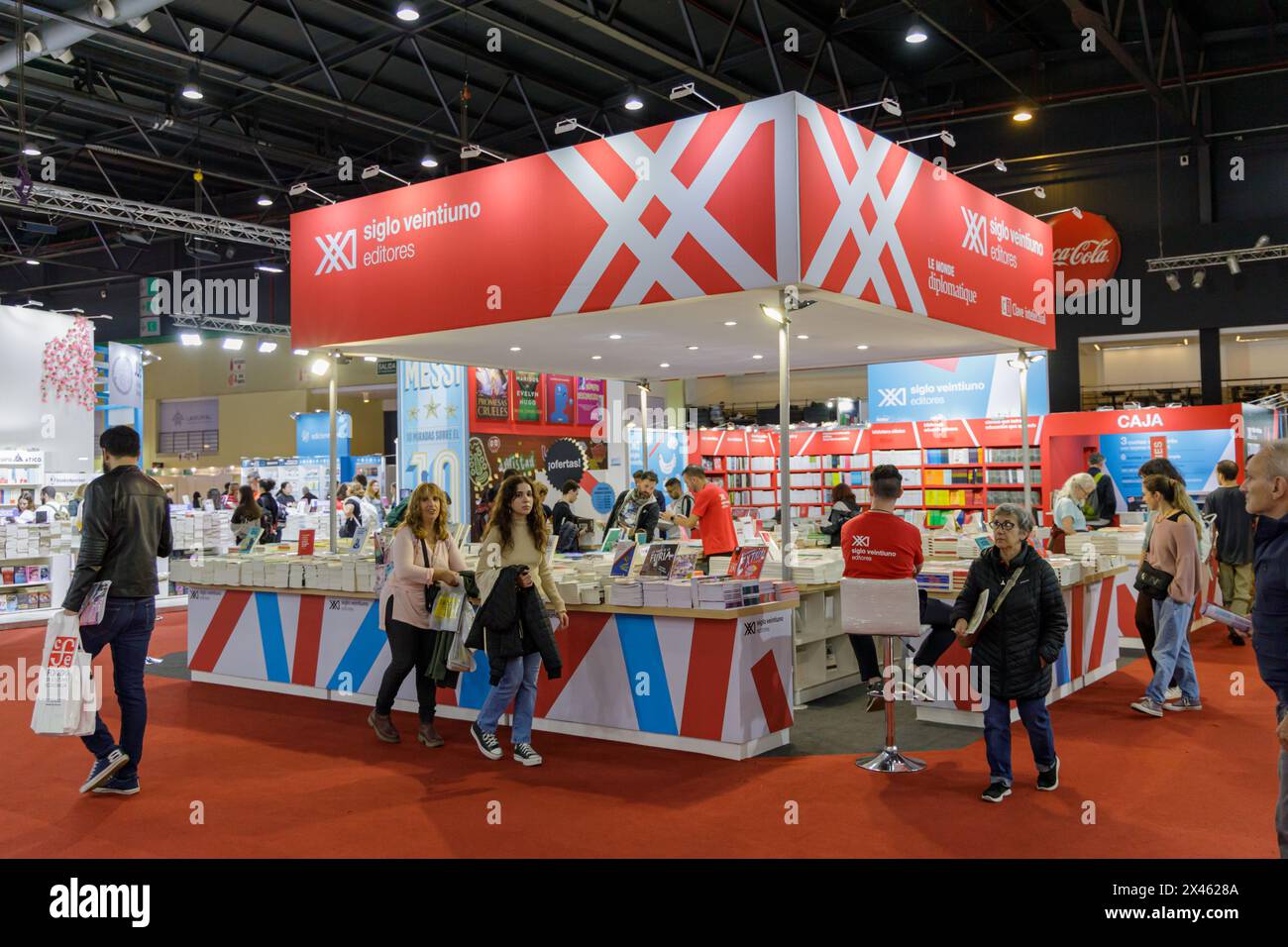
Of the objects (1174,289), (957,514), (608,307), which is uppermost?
(1174,289)

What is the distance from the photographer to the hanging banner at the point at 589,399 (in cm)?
1301

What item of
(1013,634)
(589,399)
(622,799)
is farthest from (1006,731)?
(589,399)

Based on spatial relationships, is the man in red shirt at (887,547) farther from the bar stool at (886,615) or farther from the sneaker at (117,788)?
the sneaker at (117,788)

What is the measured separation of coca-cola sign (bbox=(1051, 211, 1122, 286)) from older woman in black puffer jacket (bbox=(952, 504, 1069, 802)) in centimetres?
1401

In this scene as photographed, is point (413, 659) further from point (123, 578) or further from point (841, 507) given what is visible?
point (841, 507)

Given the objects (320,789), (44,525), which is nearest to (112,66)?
(44,525)

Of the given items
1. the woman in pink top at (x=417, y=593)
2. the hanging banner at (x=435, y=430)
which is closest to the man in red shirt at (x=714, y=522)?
the woman in pink top at (x=417, y=593)

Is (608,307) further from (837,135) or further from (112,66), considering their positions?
(112,66)

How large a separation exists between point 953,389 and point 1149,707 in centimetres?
901

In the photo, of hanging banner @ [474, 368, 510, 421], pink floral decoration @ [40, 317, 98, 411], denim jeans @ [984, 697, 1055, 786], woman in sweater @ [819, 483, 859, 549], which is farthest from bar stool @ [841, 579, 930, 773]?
pink floral decoration @ [40, 317, 98, 411]
